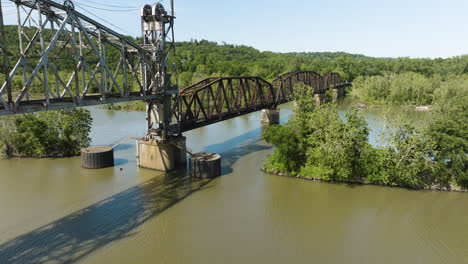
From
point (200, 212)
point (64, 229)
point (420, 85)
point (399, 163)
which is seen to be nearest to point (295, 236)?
point (200, 212)

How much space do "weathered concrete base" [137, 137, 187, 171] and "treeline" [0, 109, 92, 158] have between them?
7.14 metres

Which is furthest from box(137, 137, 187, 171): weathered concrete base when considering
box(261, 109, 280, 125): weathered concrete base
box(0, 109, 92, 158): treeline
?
box(261, 109, 280, 125): weathered concrete base

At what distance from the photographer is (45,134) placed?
29844 millimetres

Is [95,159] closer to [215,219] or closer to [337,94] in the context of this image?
[215,219]

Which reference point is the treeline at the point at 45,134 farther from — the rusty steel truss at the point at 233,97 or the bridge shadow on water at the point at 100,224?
the bridge shadow on water at the point at 100,224

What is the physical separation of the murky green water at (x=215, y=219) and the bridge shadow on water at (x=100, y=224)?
6cm

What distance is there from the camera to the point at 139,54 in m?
24.9

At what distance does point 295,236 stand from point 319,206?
4214mm

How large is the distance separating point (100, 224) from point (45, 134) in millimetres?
15818

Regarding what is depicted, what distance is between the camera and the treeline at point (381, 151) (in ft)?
71.2

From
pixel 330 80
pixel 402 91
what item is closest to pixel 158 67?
pixel 402 91

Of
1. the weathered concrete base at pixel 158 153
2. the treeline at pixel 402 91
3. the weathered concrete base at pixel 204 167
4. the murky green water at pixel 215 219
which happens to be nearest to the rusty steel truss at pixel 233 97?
the weathered concrete base at pixel 158 153

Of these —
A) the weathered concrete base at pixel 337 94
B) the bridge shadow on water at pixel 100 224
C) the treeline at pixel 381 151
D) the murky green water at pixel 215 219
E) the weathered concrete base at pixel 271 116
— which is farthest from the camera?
the weathered concrete base at pixel 337 94

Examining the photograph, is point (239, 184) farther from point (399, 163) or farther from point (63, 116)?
point (63, 116)
